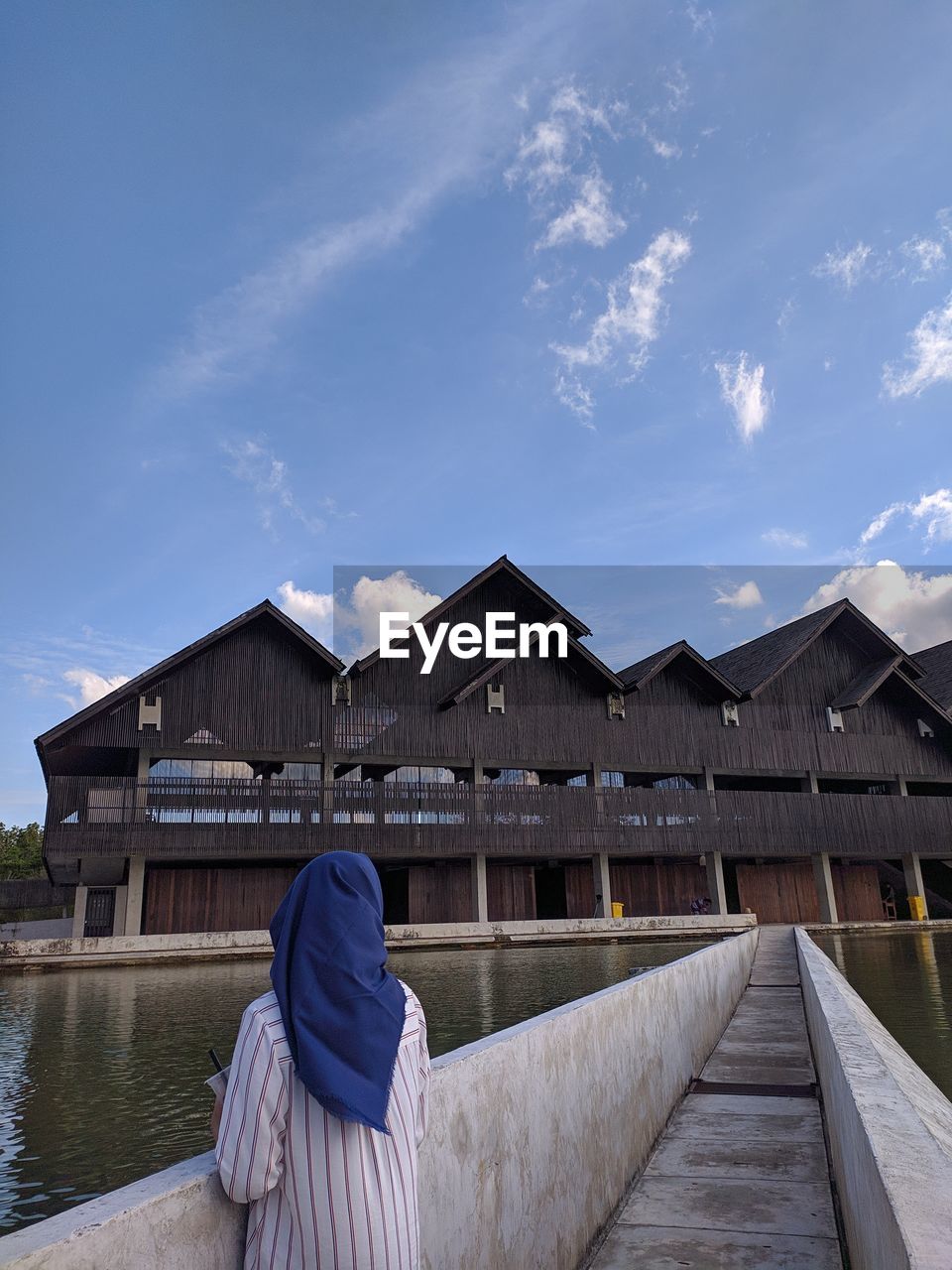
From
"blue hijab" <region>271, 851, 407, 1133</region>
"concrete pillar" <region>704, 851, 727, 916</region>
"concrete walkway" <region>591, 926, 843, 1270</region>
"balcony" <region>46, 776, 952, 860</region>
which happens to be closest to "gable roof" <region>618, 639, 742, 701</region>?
"balcony" <region>46, 776, 952, 860</region>

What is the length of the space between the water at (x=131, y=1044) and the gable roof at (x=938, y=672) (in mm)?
26061

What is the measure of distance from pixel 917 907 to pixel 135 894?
25.4 meters

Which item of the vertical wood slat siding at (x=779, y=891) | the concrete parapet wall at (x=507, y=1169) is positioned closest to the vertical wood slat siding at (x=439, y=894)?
the vertical wood slat siding at (x=779, y=891)

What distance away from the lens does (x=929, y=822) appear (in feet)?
106

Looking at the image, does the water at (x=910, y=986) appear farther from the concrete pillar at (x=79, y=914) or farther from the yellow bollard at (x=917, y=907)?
the concrete pillar at (x=79, y=914)

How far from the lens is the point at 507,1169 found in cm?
286

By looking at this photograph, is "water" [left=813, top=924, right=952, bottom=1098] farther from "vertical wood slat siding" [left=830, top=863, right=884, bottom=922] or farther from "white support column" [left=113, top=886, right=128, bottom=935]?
"white support column" [left=113, top=886, right=128, bottom=935]

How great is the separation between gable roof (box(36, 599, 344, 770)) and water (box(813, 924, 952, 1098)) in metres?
14.8

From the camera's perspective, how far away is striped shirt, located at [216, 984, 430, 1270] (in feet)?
5.92

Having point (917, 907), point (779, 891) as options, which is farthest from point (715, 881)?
point (917, 907)

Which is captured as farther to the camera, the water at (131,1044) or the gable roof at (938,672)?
the gable roof at (938,672)

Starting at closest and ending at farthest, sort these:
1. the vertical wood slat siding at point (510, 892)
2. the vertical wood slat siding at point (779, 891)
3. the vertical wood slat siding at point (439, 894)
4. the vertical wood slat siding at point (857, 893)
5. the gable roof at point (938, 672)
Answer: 1. the vertical wood slat siding at point (439, 894)
2. the vertical wood slat siding at point (510, 892)
3. the vertical wood slat siding at point (779, 891)
4. the vertical wood slat siding at point (857, 893)
5. the gable roof at point (938, 672)

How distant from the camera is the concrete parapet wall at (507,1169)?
1.55m

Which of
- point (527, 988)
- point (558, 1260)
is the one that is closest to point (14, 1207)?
point (558, 1260)
